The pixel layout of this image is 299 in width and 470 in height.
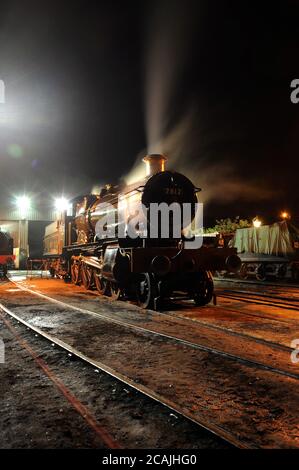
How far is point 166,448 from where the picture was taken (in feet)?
8.90

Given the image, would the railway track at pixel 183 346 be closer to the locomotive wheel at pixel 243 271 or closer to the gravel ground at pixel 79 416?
the gravel ground at pixel 79 416

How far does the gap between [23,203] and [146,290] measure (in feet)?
124

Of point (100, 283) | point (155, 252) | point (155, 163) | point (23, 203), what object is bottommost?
point (100, 283)

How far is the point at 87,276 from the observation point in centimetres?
1334

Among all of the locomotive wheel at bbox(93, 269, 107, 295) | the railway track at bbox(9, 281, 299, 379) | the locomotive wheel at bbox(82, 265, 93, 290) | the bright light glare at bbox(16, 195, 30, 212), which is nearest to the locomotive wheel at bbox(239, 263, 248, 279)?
the locomotive wheel at bbox(82, 265, 93, 290)

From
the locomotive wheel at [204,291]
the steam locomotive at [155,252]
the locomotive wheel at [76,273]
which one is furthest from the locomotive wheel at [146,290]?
the locomotive wheel at [76,273]

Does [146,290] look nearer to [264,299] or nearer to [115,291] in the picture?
[115,291]

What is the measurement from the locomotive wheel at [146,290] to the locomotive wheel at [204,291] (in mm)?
1339

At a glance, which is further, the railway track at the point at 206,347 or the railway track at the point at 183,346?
the railway track at the point at 206,347

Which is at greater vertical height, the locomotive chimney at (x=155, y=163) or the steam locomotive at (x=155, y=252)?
the locomotive chimney at (x=155, y=163)

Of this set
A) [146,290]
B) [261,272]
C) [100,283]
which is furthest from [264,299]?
[261,272]

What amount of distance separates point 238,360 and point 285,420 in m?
1.59

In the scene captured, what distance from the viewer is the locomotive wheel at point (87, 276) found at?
42.3 feet

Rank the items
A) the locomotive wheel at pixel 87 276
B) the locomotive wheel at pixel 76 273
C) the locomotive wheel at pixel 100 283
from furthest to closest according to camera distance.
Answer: the locomotive wheel at pixel 76 273, the locomotive wheel at pixel 87 276, the locomotive wheel at pixel 100 283
